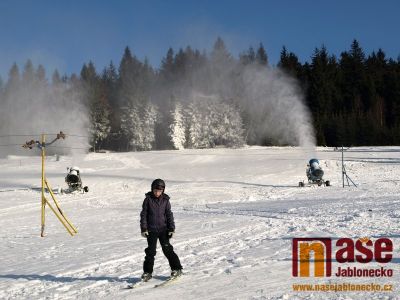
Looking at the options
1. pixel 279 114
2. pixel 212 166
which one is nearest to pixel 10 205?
pixel 212 166

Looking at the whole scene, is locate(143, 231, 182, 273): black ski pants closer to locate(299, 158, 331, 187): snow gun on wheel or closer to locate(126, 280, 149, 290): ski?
locate(126, 280, 149, 290): ski

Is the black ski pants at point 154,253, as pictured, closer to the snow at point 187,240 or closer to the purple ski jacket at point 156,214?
the purple ski jacket at point 156,214

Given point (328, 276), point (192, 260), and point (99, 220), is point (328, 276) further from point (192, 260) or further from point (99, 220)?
point (99, 220)

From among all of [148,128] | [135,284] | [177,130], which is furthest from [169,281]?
→ [148,128]

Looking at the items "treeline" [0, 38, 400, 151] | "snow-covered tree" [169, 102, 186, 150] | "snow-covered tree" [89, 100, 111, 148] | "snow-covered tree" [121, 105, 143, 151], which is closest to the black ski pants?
"treeline" [0, 38, 400, 151]

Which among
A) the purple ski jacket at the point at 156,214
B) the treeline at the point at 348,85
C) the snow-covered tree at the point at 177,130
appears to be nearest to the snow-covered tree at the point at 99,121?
the snow-covered tree at the point at 177,130

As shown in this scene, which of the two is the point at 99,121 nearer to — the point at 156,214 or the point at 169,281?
the point at 156,214

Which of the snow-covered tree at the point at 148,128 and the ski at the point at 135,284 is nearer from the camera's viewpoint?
the ski at the point at 135,284

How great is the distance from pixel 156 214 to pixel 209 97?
72.7 metres

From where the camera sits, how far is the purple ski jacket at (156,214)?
26.3 ft

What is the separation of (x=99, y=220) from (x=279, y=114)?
135 feet

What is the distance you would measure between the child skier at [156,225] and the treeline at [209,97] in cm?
5472

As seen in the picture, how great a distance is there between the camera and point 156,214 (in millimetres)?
8031

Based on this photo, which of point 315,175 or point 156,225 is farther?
point 315,175
